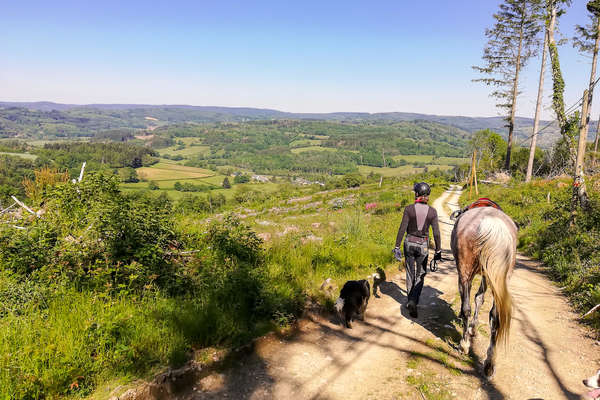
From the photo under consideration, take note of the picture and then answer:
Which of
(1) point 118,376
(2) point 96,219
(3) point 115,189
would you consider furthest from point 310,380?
(3) point 115,189

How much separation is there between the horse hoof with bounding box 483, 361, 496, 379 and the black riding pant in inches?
65.5

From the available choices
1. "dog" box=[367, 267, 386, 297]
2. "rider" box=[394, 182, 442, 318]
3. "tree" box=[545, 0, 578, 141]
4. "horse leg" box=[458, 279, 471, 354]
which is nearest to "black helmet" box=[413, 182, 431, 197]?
"rider" box=[394, 182, 442, 318]

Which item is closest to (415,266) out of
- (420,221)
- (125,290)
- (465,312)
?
(420,221)

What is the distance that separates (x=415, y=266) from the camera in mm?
5727

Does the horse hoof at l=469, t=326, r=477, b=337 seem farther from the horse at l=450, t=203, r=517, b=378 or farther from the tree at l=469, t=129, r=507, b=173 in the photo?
the tree at l=469, t=129, r=507, b=173

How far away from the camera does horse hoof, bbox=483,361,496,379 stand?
3936 mm

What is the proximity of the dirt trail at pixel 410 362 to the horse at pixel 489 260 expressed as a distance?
38cm

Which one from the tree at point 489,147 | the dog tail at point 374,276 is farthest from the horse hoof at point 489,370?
the tree at point 489,147

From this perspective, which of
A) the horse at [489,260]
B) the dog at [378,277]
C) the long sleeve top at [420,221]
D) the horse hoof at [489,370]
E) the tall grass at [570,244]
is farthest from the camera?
the dog at [378,277]

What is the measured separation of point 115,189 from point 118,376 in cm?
429

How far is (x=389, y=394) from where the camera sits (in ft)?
11.9

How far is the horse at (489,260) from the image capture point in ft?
13.4

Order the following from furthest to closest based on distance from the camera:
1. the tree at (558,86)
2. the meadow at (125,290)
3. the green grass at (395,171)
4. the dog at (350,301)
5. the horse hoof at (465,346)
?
the green grass at (395,171) → the tree at (558,86) → the dog at (350,301) → the horse hoof at (465,346) → the meadow at (125,290)

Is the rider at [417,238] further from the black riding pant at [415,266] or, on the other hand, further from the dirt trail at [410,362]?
the dirt trail at [410,362]
